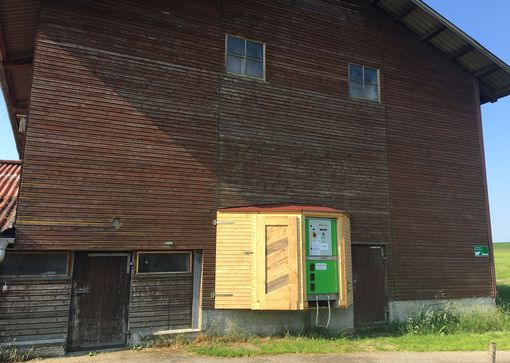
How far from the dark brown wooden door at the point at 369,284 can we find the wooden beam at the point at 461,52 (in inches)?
292

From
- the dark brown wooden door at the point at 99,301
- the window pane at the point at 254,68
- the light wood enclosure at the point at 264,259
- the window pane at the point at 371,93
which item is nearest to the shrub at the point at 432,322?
the light wood enclosure at the point at 264,259

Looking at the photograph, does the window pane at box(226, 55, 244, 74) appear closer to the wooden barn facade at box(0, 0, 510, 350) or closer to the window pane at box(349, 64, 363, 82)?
the wooden barn facade at box(0, 0, 510, 350)

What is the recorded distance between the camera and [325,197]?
11672mm

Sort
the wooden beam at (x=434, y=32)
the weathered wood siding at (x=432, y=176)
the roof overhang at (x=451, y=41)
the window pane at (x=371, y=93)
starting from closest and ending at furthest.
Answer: the weathered wood siding at (x=432, y=176), the window pane at (x=371, y=93), the roof overhang at (x=451, y=41), the wooden beam at (x=434, y=32)

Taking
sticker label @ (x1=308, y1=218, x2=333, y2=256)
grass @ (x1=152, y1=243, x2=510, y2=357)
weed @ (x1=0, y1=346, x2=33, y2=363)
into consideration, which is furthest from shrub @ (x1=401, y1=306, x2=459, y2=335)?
weed @ (x1=0, y1=346, x2=33, y2=363)

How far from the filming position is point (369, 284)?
1195 cm

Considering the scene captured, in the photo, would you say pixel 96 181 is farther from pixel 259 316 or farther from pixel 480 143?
pixel 480 143

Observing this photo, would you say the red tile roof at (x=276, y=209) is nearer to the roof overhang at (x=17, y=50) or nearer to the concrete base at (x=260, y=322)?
the concrete base at (x=260, y=322)

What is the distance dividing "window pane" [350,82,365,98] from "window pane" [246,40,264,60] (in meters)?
3.13

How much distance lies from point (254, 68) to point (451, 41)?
7.32 metres

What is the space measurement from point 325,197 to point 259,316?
3.74 m

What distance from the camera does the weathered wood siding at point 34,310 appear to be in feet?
26.5

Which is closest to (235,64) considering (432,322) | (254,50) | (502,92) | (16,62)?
(254,50)

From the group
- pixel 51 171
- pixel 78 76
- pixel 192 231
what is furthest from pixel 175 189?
pixel 78 76
